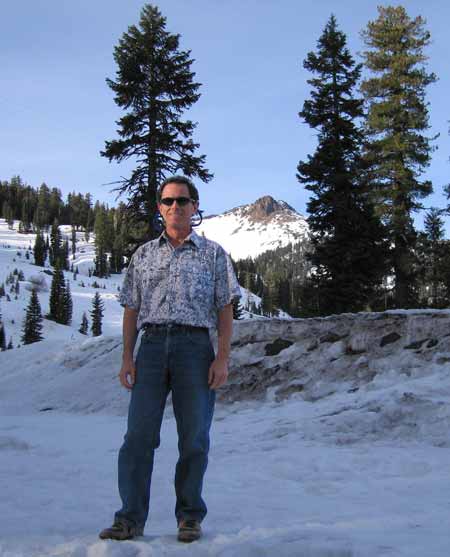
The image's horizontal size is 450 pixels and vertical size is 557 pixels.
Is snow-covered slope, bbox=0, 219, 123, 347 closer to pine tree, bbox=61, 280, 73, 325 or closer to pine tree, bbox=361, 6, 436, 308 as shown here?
pine tree, bbox=61, 280, 73, 325

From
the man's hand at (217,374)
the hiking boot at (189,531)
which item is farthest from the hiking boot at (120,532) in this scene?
the man's hand at (217,374)

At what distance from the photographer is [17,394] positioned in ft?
43.6

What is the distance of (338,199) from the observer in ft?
67.2

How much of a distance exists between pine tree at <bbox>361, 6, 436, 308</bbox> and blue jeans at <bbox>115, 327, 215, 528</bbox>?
1872cm

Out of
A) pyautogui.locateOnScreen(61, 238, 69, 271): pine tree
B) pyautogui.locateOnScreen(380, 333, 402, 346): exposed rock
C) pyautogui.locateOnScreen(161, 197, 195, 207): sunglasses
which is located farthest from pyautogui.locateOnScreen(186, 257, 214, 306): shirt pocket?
pyautogui.locateOnScreen(61, 238, 69, 271): pine tree

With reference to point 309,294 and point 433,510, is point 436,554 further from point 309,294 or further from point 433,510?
point 309,294

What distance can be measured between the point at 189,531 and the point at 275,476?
2.50 m

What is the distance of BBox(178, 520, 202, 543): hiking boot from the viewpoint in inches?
111

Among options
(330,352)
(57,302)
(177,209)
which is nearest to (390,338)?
(330,352)

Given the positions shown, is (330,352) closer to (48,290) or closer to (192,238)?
(192,238)

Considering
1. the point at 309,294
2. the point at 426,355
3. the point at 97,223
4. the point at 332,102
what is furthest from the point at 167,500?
the point at 97,223

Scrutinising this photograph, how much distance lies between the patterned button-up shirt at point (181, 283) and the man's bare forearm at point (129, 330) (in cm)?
4

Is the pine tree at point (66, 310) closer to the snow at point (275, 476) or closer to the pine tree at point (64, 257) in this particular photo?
the pine tree at point (64, 257)

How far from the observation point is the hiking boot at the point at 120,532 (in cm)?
281
